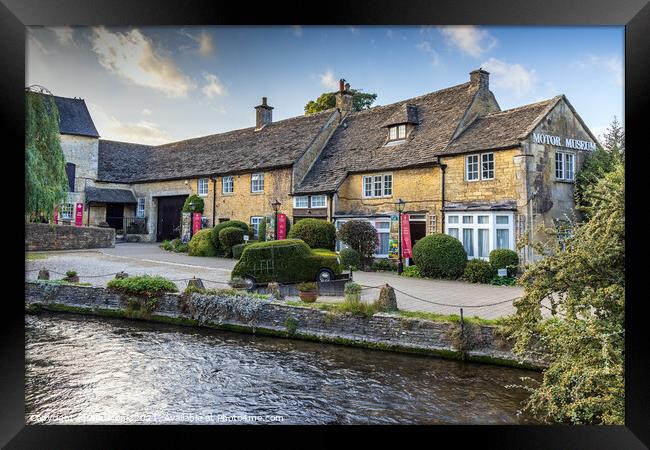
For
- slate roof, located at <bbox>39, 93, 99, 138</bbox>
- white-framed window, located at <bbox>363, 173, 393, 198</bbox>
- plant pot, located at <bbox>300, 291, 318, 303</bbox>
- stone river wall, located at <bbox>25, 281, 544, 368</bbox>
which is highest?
slate roof, located at <bbox>39, 93, 99, 138</bbox>

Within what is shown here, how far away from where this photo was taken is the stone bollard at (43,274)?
6.49 metres

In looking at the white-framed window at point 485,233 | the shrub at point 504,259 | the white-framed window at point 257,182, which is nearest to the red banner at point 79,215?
the white-framed window at point 257,182

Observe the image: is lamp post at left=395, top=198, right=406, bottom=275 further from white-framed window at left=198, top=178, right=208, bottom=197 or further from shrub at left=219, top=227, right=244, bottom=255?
white-framed window at left=198, top=178, right=208, bottom=197

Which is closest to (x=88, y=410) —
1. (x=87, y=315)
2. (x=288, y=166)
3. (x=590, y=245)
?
(x=87, y=315)

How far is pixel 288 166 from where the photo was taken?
857 cm

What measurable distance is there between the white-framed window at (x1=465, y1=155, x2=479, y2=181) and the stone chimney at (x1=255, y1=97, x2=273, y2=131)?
3248 millimetres

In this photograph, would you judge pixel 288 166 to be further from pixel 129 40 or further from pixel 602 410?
pixel 602 410

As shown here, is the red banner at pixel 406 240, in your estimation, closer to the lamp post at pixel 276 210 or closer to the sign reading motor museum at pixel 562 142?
the lamp post at pixel 276 210

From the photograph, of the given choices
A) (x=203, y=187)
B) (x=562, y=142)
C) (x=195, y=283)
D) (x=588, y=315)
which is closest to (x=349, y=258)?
(x=195, y=283)

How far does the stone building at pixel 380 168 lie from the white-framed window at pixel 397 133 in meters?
0.02

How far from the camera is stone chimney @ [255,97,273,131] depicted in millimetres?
5745

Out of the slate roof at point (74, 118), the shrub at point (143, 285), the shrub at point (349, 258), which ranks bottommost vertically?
the shrub at point (143, 285)

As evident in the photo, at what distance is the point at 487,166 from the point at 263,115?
11.7 feet

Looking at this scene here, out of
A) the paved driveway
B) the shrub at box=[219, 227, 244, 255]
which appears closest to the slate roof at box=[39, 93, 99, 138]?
the paved driveway
